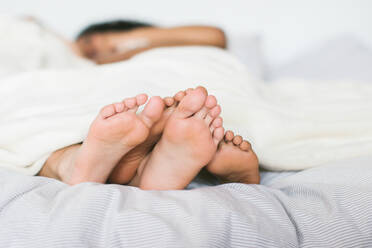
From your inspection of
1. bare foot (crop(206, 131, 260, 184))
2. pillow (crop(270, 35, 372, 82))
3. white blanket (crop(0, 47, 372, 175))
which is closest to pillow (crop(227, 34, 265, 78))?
pillow (crop(270, 35, 372, 82))

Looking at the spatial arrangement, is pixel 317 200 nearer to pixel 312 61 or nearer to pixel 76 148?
pixel 76 148

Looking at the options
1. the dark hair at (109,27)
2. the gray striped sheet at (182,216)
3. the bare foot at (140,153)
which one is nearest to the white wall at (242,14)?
the dark hair at (109,27)

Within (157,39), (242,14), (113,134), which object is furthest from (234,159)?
(242,14)

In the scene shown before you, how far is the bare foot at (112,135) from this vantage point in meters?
0.54

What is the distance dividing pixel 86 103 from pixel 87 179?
226 mm

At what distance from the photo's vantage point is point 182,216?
444mm

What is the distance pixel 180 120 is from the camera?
1.83ft

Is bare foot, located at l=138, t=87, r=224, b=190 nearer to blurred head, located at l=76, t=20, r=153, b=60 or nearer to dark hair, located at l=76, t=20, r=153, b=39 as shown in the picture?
blurred head, located at l=76, t=20, r=153, b=60

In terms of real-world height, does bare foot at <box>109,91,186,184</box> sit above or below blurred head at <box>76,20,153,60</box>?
below

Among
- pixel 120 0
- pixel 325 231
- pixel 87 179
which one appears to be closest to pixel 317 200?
pixel 325 231

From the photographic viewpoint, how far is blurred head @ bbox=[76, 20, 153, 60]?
166 centimetres

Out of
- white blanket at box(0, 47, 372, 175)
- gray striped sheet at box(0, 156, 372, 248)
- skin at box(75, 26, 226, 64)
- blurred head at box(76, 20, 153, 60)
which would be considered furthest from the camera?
blurred head at box(76, 20, 153, 60)

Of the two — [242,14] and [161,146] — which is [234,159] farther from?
[242,14]

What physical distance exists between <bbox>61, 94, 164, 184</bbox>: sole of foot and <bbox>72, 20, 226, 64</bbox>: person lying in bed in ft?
3.08
